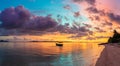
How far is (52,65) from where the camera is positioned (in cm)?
5272

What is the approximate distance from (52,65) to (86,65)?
852 cm

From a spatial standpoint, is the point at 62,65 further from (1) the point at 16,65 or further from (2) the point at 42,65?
(1) the point at 16,65

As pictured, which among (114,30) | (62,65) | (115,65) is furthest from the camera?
(114,30)

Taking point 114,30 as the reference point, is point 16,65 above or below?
below

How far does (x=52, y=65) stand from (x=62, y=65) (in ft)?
7.68

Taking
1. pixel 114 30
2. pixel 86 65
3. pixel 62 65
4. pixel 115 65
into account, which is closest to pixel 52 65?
pixel 62 65

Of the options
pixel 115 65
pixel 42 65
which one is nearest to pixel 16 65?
pixel 42 65

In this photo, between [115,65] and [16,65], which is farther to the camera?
[16,65]

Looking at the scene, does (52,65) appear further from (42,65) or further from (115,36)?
(115,36)

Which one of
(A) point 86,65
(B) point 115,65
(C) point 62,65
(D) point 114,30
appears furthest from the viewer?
(D) point 114,30

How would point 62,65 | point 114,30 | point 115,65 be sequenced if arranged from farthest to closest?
point 114,30 < point 62,65 < point 115,65

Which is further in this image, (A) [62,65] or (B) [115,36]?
(B) [115,36]

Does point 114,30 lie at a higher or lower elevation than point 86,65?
higher

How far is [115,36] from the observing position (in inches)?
5797
